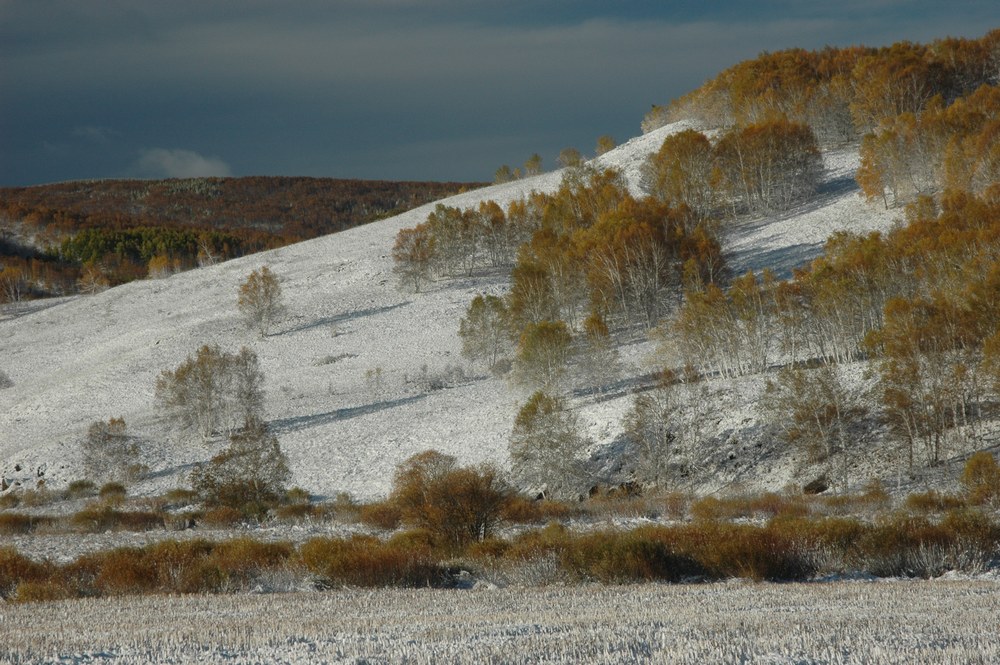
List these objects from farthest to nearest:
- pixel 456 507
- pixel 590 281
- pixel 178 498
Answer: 1. pixel 590 281
2. pixel 178 498
3. pixel 456 507

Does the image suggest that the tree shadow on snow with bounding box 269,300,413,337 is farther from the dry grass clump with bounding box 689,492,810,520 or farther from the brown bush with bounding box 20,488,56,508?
the dry grass clump with bounding box 689,492,810,520

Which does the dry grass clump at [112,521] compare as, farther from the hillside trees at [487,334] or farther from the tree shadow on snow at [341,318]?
the tree shadow on snow at [341,318]

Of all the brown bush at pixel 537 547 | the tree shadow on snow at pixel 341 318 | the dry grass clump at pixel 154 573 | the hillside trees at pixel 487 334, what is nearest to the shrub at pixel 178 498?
the dry grass clump at pixel 154 573

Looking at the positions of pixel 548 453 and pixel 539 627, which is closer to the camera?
pixel 539 627

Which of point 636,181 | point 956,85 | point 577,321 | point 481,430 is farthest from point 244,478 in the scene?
point 956,85

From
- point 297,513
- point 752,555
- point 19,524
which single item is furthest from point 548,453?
point 752,555

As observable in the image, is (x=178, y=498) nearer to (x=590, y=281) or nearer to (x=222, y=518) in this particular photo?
(x=222, y=518)

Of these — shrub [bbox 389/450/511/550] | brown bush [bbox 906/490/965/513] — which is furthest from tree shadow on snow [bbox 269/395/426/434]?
brown bush [bbox 906/490/965/513]

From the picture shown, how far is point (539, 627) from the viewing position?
373 inches

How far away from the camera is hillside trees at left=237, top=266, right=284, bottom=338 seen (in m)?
74.4

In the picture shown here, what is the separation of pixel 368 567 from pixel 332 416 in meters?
37.1

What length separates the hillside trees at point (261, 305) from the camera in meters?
74.4

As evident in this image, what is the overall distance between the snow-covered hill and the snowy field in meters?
24.7

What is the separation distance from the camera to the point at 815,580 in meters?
16.3
